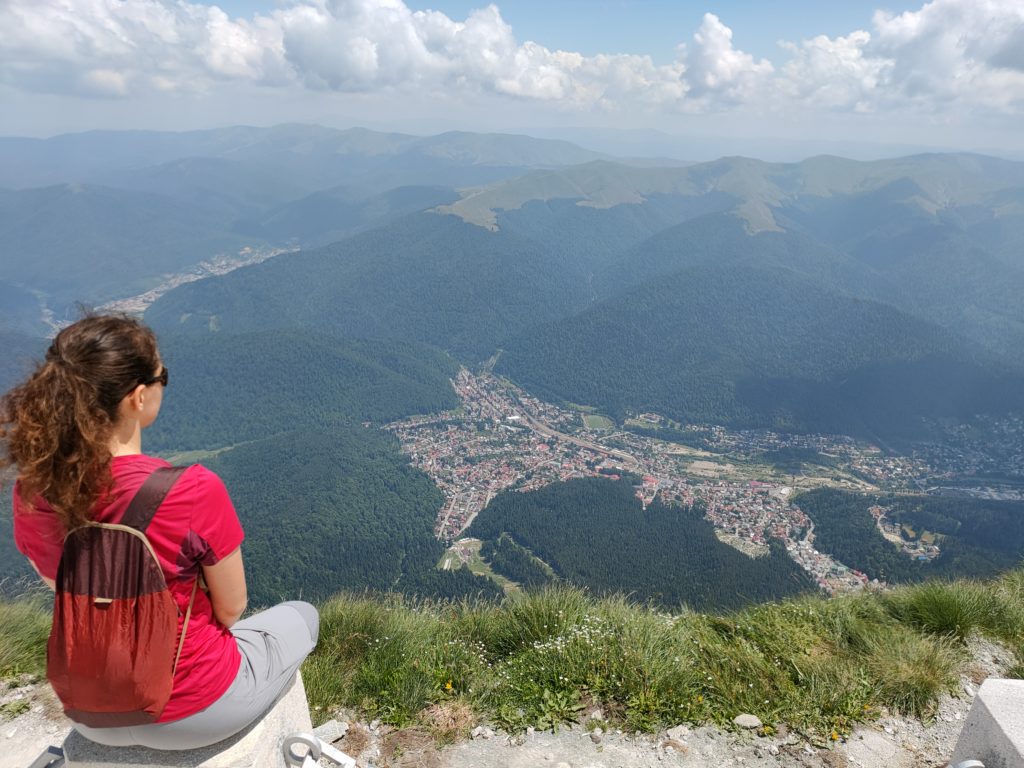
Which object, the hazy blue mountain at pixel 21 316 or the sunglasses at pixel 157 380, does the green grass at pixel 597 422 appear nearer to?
the sunglasses at pixel 157 380

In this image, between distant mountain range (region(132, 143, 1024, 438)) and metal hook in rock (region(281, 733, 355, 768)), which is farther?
distant mountain range (region(132, 143, 1024, 438))

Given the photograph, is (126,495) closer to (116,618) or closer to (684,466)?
(116,618)

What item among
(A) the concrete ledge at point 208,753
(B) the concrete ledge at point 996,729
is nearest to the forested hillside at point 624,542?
(B) the concrete ledge at point 996,729

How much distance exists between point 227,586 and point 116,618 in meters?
0.41

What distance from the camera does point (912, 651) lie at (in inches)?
177

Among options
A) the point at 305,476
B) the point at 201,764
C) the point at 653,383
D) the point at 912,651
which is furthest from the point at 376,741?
the point at 653,383

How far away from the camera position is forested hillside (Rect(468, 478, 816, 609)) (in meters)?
43.2

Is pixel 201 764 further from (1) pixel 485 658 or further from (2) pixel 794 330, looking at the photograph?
(2) pixel 794 330

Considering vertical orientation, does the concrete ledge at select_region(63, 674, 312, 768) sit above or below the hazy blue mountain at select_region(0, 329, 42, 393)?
above

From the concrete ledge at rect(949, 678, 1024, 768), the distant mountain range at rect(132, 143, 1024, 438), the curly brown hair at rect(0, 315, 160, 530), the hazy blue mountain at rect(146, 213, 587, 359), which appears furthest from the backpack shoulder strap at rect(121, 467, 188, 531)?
the hazy blue mountain at rect(146, 213, 587, 359)

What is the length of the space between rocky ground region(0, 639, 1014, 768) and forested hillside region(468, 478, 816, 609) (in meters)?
34.7

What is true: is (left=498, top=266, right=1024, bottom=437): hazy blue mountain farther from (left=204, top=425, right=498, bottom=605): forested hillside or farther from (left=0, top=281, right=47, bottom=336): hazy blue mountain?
(left=0, top=281, right=47, bottom=336): hazy blue mountain

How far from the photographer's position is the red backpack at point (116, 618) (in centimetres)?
207

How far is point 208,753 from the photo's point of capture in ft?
9.07
